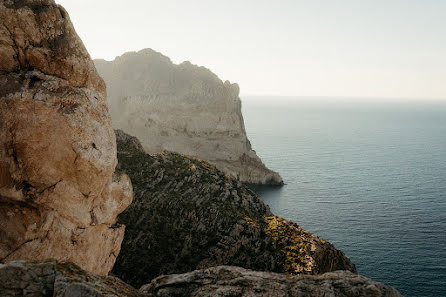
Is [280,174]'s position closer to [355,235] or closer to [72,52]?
[355,235]

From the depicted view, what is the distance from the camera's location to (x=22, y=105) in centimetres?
1372

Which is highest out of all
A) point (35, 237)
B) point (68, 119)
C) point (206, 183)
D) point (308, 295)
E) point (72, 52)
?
point (72, 52)

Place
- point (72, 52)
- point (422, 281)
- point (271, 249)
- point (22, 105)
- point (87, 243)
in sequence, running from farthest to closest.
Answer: point (422, 281)
point (271, 249)
point (87, 243)
point (72, 52)
point (22, 105)

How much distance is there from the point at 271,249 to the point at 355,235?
135 ft

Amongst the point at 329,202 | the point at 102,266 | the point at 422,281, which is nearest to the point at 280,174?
the point at 329,202

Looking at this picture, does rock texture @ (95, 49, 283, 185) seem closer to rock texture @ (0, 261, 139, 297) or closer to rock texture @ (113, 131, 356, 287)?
rock texture @ (113, 131, 356, 287)

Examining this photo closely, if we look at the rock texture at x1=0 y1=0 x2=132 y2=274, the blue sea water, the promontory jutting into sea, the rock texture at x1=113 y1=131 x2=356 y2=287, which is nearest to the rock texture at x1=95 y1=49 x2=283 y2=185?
the promontory jutting into sea

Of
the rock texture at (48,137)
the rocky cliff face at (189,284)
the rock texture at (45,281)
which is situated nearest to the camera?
the rock texture at (45,281)

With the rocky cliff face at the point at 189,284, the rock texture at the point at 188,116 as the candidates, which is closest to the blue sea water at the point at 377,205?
the rock texture at the point at 188,116

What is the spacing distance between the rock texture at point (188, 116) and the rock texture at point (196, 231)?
227ft

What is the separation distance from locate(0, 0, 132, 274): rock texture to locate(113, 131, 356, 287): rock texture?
1814cm

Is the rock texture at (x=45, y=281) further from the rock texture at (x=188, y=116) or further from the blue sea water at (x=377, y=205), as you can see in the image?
the rock texture at (x=188, y=116)

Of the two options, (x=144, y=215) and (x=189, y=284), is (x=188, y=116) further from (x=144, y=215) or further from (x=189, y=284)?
(x=189, y=284)

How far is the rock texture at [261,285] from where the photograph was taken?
10.3m
